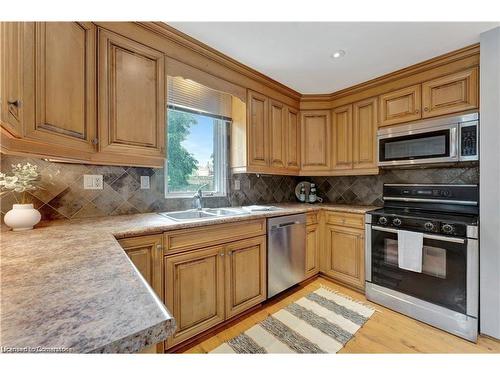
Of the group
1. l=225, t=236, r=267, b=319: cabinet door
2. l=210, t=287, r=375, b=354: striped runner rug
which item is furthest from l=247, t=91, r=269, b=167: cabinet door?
l=210, t=287, r=375, b=354: striped runner rug

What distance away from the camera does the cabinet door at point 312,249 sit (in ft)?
8.22

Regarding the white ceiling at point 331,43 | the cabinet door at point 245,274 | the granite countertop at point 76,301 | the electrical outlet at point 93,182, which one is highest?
the white ceiling at point 331,43

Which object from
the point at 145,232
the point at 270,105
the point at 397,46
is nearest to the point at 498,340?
the point at 397,46

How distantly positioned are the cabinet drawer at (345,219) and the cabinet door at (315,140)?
0.68m

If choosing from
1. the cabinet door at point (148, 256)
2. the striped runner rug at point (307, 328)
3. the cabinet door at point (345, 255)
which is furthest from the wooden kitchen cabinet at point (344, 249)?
the cabinet door at point (148, 256)

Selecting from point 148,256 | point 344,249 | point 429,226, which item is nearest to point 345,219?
point 344,249

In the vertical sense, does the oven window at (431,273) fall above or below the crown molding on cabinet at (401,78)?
below

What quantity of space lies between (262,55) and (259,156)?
1.00 metres

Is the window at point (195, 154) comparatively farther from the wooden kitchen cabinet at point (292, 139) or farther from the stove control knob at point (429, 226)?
the stove control knob at point (429, 226)

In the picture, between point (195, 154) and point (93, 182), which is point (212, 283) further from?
point (195, 154)

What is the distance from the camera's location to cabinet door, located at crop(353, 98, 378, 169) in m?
2.47

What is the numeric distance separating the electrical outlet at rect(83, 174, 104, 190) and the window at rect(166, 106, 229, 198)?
0.55 m

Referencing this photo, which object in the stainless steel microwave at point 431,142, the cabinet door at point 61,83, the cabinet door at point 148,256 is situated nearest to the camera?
the cabinet door at point 61,83

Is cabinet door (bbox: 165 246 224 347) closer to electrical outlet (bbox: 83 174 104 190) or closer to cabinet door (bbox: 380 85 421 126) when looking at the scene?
electrical outlet (bbox: 83 174 104 190)
